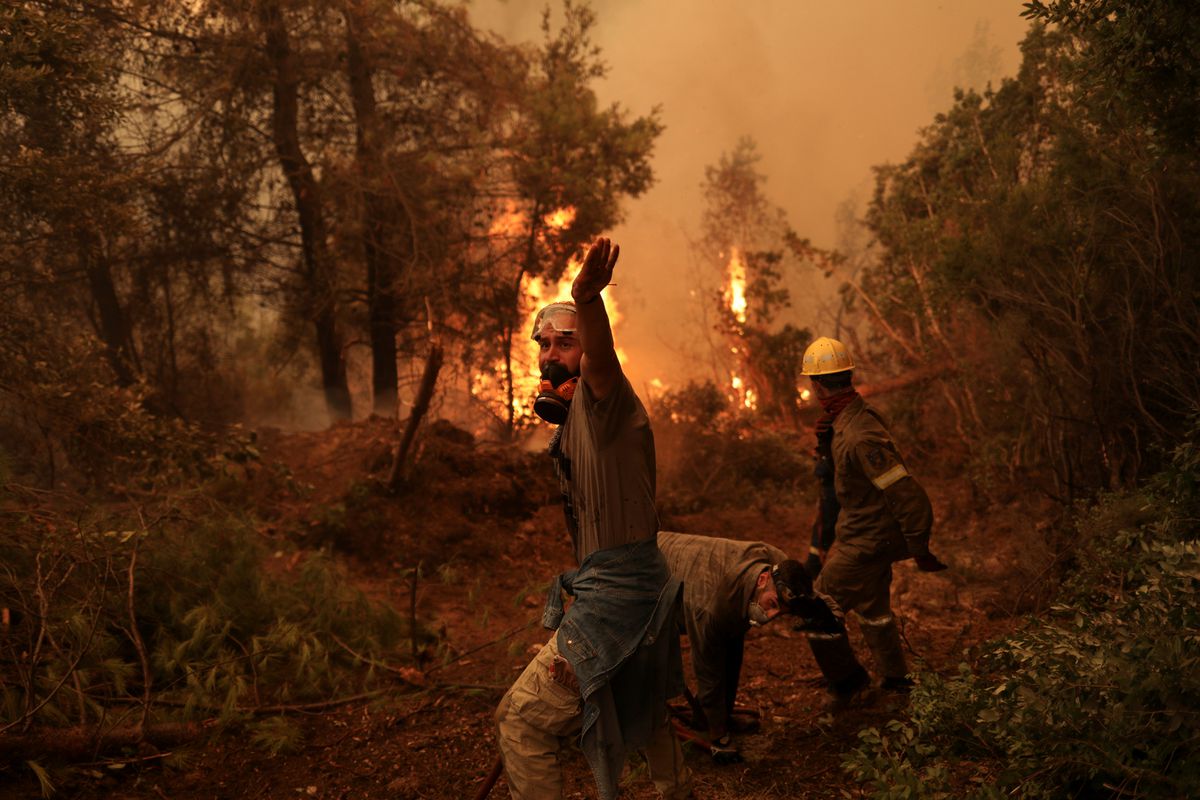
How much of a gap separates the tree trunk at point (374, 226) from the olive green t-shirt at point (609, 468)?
935 cm

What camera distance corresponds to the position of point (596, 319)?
7.79ft

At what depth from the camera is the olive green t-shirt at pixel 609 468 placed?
257 centimetres

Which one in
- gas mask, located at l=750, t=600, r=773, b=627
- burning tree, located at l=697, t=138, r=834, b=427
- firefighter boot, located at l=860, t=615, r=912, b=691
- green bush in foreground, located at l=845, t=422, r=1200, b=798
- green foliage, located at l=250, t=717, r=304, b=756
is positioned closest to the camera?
green bush in foreground, located at l=845, t=422, r=1200, b=798

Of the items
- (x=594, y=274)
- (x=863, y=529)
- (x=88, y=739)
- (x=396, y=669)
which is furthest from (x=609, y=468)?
(x=396, y=669)

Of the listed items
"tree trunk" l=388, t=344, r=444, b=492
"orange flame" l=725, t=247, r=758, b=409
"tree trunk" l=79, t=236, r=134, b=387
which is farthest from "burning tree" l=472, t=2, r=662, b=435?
"tree trunk" l=79, t=236, r=134, b=387

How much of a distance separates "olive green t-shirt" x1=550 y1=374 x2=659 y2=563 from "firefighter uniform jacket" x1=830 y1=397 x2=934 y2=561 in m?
1.84

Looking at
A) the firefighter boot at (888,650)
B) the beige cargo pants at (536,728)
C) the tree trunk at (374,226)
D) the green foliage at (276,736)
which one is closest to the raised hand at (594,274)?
the beige cargo pants at (536,728)

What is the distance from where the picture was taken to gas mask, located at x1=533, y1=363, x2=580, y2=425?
2768 mm

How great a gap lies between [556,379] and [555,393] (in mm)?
50

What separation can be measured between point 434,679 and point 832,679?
93.2 inches

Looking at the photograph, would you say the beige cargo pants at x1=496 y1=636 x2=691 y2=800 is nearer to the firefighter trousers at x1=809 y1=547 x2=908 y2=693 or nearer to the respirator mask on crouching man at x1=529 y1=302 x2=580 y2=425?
the respirator mask on crouching man at x1=529 y1=302 x2=580 y2=425

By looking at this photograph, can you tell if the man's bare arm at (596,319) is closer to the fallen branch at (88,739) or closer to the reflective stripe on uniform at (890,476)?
the reflective stripe on uniform at (890,476)

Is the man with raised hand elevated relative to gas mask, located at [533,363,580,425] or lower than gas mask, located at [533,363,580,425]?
lower

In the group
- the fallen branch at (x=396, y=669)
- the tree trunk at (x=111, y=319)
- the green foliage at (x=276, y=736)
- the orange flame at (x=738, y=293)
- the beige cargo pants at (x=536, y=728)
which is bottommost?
the green foliage at (x=276, y=736)
